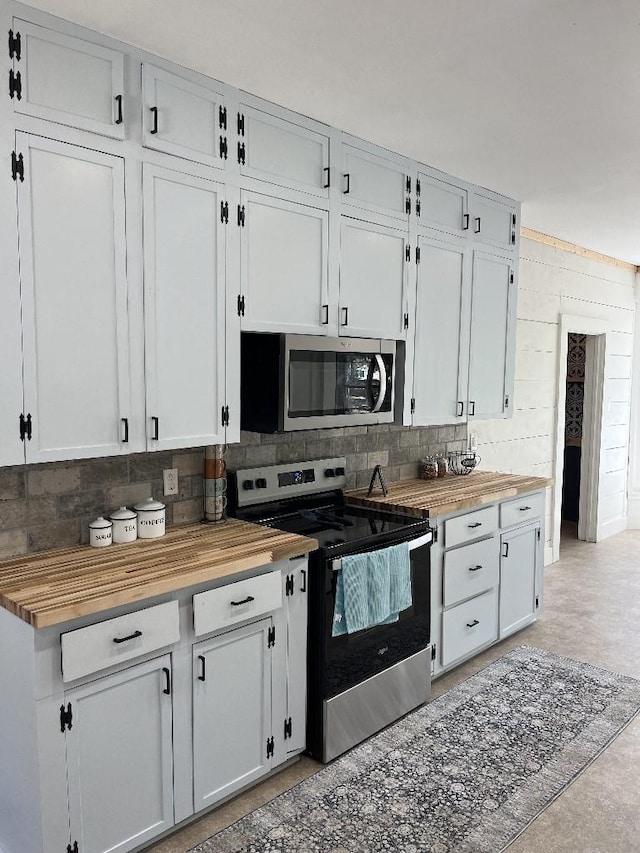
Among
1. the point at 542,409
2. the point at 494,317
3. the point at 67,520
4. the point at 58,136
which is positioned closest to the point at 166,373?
the point at 67,520

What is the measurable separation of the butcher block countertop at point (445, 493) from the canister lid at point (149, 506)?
119cm

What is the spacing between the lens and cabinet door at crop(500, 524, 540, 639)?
12.9 ft

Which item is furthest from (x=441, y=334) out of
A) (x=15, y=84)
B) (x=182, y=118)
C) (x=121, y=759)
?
(x=121, y=759)

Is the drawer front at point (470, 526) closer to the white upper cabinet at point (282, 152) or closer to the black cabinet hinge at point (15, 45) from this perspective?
the white upper cabinet at point (282, 152)

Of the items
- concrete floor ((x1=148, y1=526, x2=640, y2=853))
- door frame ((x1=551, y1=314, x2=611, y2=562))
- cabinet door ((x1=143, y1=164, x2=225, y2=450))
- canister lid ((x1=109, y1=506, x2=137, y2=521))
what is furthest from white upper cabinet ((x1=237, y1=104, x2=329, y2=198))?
door frame ((x1=551, y1=314, x2=611, y2=562))

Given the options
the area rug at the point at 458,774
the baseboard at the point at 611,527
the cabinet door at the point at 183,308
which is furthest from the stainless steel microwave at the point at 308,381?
the baseboard at the point at 611,527

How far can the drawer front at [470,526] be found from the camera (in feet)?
11.3

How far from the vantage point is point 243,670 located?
247cm

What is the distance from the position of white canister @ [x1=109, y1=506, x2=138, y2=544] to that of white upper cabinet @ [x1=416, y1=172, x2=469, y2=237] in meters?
2.15

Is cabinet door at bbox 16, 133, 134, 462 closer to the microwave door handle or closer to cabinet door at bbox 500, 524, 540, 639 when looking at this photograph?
the microwave door handle

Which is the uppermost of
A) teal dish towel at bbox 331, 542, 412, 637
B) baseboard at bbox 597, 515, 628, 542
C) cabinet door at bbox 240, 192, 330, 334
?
cabinet door at bbox 240, 192, 330, 334

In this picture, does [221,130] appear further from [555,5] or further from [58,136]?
[555,5]

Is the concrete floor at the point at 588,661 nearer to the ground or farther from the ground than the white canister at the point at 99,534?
nearer to the ground

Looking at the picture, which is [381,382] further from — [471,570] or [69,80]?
[69,80]
